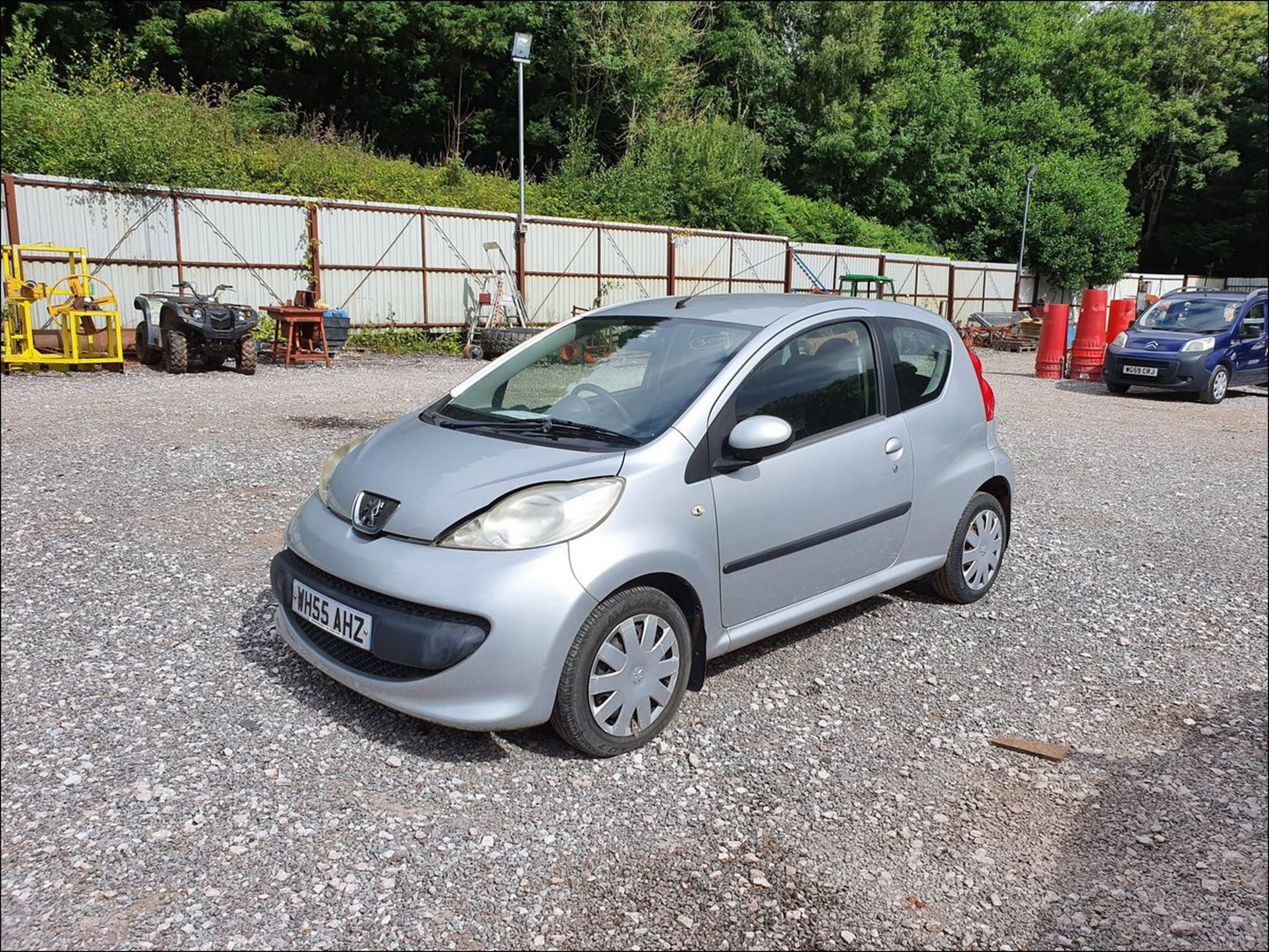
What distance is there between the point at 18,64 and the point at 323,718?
22508 millimetres

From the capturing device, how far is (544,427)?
384 cm

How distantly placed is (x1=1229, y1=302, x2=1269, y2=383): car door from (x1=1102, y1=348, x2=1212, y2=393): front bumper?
67 cm

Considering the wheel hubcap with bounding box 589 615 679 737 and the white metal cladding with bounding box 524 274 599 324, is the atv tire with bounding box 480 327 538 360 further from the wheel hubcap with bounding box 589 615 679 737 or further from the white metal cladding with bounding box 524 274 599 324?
the wheel hubcap with bounding box 589 615 679 737

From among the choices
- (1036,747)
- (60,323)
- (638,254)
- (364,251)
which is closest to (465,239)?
(364,251)

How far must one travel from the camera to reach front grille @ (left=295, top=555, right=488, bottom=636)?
122 inches

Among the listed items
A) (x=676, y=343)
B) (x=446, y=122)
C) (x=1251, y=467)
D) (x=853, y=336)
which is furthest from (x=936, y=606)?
(x=446, y=122)

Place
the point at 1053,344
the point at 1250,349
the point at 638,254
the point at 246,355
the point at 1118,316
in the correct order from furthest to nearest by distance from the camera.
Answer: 1. the point at 638,254
2. the point at 1118,316
3. the point at 1053,344
4. the point at 1250,349
5. the point at 246,355

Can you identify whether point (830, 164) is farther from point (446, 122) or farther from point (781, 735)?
point (781, 735)

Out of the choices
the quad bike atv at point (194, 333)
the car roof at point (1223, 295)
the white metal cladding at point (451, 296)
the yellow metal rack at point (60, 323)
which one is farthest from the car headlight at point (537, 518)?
the white metal cladding at point (451, 296)

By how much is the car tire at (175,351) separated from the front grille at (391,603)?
11691 millimetres

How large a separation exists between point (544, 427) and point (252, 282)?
50.4 feet

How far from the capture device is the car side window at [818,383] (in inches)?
153

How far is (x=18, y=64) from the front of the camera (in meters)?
20.1

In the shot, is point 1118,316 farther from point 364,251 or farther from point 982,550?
point 982,550
